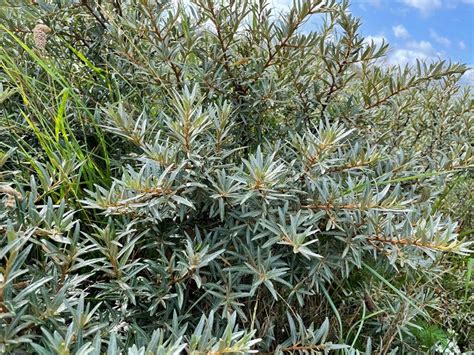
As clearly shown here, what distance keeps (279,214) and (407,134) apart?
1357 millimetres

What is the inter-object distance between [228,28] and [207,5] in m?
0.10

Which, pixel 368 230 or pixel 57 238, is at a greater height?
pixel 368 230

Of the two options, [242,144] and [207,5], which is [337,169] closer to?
[242,144]

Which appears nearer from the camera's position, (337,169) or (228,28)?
(337,169)

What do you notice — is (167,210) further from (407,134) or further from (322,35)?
(407,134)

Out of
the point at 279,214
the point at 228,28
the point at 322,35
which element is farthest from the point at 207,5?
the point at 279,214

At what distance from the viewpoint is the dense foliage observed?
112cm

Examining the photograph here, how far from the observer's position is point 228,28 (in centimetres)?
155

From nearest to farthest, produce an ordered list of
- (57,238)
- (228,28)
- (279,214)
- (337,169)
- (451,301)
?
(57,238)
(279,214)
(337,169)
(228,28)
(451,301)

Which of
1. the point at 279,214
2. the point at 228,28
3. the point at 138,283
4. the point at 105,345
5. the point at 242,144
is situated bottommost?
the point at 105,345

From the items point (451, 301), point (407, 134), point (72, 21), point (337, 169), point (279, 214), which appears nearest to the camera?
point (279, 214)

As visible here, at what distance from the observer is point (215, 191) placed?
125 centimetres

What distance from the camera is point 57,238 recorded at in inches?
40.3

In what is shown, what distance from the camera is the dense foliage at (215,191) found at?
1.12 metres
